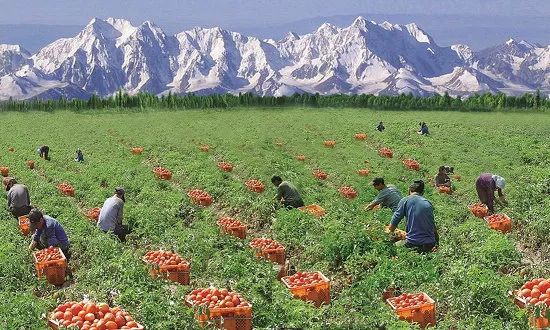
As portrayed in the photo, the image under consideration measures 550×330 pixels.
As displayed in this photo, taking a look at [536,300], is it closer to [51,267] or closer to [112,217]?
[51,267]

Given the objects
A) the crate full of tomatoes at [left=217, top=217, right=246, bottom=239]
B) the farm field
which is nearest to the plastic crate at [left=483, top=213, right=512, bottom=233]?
the farm field

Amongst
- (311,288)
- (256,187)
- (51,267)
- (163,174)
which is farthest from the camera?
(163,174)

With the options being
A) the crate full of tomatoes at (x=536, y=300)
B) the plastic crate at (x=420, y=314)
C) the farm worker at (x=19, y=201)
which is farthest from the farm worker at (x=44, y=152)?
the crate full of tomatoes at (x=536, y=300)

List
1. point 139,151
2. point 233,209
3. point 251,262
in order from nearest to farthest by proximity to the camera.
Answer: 1. point 251,262
2. point 233,209
3. point 139,151

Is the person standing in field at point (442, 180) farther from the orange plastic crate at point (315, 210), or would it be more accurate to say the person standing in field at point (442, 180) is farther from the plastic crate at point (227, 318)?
the plastic crate at point (227, 318)

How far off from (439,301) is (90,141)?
38.0 m

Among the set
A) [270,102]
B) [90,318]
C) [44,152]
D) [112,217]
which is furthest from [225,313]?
[270,102]

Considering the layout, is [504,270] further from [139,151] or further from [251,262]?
[139,151]

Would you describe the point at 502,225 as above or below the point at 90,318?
below

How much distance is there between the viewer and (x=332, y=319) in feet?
30.9

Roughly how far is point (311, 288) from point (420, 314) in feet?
7.01

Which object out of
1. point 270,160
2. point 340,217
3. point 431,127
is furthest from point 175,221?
point 431,127

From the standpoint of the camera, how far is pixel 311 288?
37.7ft

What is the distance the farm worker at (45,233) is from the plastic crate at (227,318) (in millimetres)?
6382
